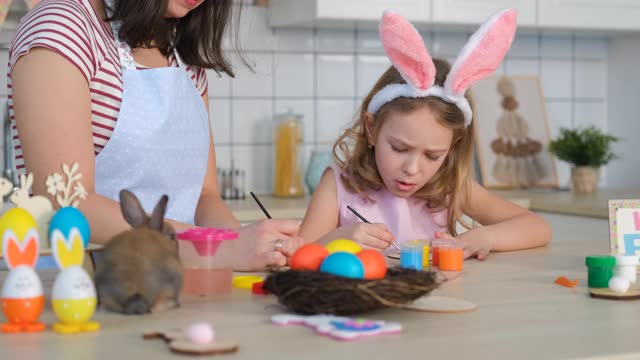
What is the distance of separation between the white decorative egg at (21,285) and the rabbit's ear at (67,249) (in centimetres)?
3

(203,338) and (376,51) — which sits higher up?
(376,51)

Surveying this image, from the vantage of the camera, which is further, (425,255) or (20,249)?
(425,255)

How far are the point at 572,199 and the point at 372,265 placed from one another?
7.05ft

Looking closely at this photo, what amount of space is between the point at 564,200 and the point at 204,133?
1.55 meters

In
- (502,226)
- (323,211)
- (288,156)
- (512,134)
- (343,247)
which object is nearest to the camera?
(343,247)

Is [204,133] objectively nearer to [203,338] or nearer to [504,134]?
[203,338]

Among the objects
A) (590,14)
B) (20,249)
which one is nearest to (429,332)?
(20,249)

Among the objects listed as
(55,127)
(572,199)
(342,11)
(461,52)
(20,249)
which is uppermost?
(342,11)

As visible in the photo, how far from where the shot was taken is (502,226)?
180 centimetres

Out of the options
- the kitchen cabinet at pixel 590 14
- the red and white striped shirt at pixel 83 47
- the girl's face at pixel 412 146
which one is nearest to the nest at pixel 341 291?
the red and white striped shirt at pixel 83 47

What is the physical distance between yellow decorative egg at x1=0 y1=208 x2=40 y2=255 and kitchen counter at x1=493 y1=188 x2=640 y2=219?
208cm

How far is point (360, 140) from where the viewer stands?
2010 mm

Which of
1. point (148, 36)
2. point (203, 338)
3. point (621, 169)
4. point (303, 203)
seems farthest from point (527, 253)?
point (621, 169)

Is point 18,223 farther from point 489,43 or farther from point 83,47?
point 489,43
